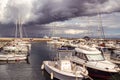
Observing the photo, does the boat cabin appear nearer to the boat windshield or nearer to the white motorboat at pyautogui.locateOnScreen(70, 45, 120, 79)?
the white motorboat at pyautogui.locateOnScreen(70, 45, 120, 79)

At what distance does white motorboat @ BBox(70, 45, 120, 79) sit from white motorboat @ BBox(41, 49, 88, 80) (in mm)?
1778

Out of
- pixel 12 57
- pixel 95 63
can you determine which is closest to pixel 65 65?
pixel 95 63

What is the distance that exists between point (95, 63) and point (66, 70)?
4622mm

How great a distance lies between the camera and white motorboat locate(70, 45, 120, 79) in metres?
36.9

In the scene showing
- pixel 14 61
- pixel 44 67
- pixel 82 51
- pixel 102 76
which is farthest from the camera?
pixel 14 61

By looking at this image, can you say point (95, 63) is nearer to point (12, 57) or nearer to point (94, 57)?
point (94, 57)

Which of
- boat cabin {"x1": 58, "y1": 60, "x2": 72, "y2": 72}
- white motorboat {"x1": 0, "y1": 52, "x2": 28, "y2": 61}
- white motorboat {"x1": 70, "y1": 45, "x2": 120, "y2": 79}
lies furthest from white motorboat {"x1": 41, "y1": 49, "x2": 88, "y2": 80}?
white motorboat {"x1": 0, "y1": 52, "x2": 28, "y2": 61}

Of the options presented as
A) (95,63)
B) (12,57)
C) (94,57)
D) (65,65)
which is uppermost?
(94,57)

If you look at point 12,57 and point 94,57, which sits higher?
point 94,57

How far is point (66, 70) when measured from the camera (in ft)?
126

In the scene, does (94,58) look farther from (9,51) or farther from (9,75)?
(9,51)

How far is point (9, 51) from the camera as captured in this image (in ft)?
219

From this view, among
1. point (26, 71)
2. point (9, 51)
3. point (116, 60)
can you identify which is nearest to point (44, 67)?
point (26, 71)

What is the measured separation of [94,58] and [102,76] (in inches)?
181
